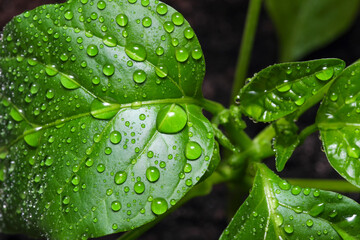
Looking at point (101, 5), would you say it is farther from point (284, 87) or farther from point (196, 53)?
point (284, 87)

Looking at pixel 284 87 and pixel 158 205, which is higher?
pixel 284 87

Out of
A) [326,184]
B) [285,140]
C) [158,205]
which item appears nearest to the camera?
[158,205]

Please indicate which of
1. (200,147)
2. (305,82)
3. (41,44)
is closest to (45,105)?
(41,44)

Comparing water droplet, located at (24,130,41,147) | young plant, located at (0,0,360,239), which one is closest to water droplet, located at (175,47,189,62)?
young plant, located at (0,0,360,239)

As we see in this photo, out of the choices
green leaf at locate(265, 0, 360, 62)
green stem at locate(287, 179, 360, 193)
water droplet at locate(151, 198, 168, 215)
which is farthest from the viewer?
green leaf at locate(265, 0, 360, 62)

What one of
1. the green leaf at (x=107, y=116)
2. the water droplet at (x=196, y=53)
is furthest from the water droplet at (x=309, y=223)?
the water droplet at (x=196, y=53)

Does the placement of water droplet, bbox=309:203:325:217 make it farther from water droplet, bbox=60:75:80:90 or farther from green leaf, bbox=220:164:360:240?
water droplet, bbox=60:75:80:90

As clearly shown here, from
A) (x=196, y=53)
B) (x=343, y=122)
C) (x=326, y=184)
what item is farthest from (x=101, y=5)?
(x=326, y=184)
